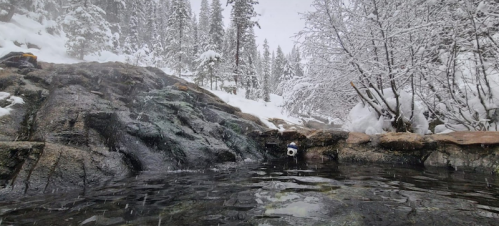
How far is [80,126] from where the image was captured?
687cm

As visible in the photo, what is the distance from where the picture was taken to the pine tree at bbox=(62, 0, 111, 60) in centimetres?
1839

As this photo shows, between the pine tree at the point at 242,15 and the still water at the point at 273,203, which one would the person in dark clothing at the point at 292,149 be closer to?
the still water at the point at 273,203

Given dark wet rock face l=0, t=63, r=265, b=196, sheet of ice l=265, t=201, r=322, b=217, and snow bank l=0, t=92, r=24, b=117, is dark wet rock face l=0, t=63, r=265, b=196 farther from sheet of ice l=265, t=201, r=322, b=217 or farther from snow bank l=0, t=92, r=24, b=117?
sheet of ice l=265, t=201, r=322, b=217

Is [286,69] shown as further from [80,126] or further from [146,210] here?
[146,210]

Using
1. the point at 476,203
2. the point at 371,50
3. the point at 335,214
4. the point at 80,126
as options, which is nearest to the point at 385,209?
the point at 335,214

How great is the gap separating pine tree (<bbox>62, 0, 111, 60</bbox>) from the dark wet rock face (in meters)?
10.3

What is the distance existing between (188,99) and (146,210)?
851 cm

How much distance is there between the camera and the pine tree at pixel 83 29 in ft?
60.3

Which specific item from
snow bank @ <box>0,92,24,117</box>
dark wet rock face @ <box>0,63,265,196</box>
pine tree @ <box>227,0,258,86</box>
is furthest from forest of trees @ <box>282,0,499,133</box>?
pine tree @ <box>227,0,258,86</box>

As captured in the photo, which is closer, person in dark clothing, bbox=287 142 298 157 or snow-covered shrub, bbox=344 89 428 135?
snow-covered shrub, bbox=344 89 428 135

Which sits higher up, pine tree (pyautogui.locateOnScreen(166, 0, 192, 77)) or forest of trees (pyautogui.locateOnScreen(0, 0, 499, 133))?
pine tree (pyautogui.locateOnScreen(166, 0, 192, 77))

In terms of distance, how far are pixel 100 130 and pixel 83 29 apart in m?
16.2

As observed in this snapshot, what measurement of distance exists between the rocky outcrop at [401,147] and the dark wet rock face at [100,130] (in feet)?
6.28

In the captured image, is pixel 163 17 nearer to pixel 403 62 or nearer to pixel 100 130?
pixel 100 130
